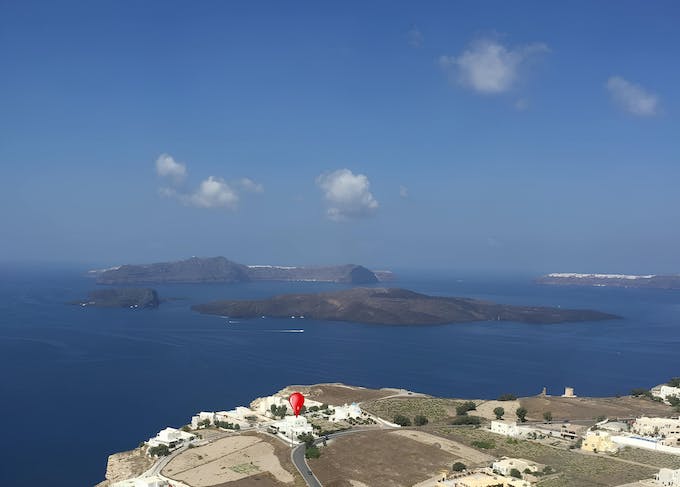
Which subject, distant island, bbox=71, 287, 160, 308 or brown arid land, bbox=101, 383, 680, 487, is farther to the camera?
distant island, bbox=71, 287, 160, 308

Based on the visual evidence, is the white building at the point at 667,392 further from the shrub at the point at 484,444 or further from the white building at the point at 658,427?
the shrub at the point at 484,444

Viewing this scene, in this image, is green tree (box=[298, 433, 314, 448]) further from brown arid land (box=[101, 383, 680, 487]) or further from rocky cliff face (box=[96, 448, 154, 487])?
rocky cliff face (box=[96, 448, 154, 487])

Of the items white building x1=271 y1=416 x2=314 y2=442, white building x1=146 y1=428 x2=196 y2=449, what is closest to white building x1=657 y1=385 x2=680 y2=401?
white building x1=271 y1=416 x2=314 y2=442

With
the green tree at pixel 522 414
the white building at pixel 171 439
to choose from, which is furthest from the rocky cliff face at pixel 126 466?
the green tree at pixel 522 414

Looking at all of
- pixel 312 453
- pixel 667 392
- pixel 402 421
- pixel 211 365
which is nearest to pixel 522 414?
pixel 402 421

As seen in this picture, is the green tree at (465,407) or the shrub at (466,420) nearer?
the shrub at (466,420)

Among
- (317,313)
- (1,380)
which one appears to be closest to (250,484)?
(1,380)
